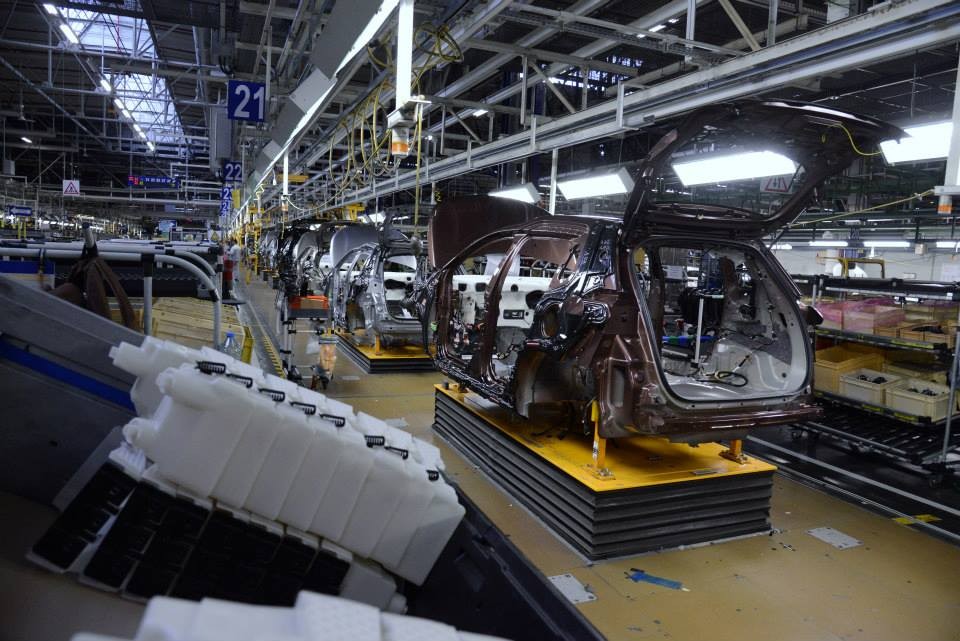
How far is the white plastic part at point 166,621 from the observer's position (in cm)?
88

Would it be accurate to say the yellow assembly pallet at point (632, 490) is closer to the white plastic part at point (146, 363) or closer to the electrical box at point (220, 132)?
the white plastic part at point (146, 363)

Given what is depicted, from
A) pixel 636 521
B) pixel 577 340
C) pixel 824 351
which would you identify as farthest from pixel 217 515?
pixel 824 351

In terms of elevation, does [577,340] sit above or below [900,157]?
below

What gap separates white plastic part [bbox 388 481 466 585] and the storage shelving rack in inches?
177

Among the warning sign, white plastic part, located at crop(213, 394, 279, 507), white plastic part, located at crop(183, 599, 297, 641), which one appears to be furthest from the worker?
white plastic part, located at crop(183, 599, 297, 641)

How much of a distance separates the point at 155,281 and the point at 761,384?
4.40 m

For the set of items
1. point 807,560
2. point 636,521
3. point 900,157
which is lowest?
point 807,560

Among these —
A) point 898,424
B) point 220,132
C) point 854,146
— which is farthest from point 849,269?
point 220,132

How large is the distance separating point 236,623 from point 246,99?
727cm

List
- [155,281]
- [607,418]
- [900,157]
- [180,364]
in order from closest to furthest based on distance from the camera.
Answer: [180,364] → [607,418] → [900,157] → [155,281]

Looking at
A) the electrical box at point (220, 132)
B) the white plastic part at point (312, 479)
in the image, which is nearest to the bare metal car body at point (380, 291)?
the electrical box at point (220, 132)

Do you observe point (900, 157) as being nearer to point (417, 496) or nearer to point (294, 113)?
point (417, 496)

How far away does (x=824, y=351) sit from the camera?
6.15 m

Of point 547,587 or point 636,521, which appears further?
point 636,521
